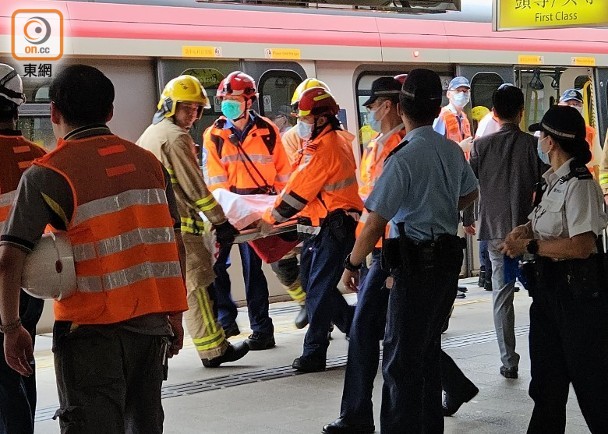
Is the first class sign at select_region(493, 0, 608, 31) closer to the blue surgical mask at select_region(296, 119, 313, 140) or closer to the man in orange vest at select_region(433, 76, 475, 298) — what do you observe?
the blue surgical mask at select_region(296, 119, 313, 140)

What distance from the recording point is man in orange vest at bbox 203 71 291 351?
28.5ft

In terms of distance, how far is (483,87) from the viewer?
41.4 ft

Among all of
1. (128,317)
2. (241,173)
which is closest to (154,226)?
(128,317)

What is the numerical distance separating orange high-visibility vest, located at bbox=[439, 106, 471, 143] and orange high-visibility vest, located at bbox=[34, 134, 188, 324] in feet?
24.6

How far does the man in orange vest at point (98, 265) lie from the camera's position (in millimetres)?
3686

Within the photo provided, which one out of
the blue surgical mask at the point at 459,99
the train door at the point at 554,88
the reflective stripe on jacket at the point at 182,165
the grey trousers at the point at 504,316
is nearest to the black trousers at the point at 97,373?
the reflective stripe on jacket at the point at 182,165

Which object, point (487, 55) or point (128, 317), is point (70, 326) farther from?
point (487, 55)

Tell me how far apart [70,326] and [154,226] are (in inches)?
18.1

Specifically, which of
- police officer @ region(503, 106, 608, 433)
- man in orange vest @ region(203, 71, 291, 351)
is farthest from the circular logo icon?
police officer @ region(503, 106, 608, 433)

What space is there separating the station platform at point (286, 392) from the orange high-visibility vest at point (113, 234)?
8.26ft

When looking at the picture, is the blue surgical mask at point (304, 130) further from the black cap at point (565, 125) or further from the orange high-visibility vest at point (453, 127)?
the black cap at point (565, 125)

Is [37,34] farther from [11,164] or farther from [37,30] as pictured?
[11,164]

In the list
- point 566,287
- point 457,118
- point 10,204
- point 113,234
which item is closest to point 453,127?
point 457,118

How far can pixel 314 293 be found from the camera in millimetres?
7699
